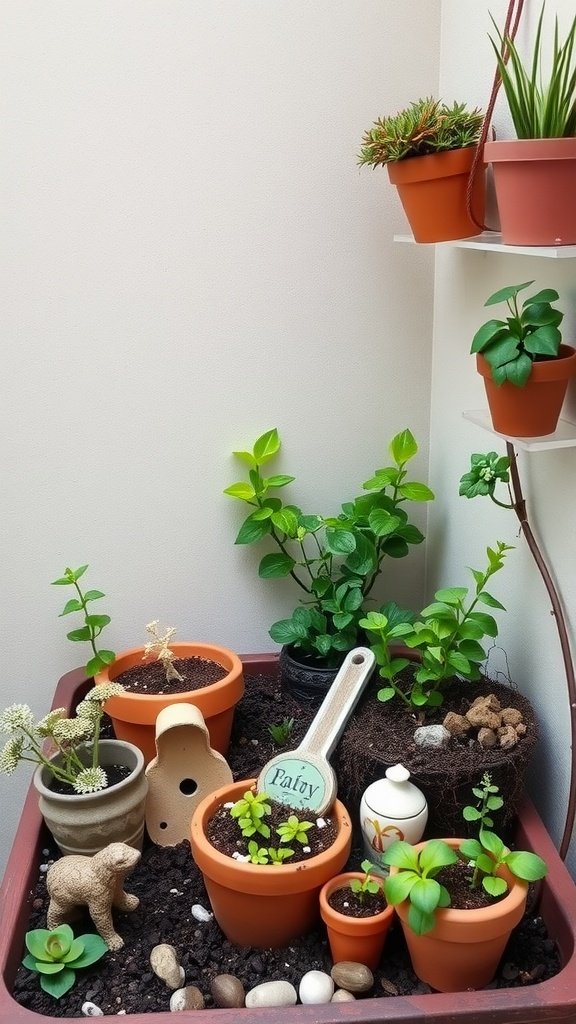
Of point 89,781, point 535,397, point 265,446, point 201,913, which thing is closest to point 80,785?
point 89,781

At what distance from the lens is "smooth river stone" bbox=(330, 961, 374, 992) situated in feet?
3.14

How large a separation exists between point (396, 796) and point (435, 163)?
0.80 meters

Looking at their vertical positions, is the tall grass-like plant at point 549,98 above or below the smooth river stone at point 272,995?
above

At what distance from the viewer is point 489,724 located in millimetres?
1135

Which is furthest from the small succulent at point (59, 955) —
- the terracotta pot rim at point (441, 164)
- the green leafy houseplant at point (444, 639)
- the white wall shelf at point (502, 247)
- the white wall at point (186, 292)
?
the terracotta pot rim at point (441, 164)

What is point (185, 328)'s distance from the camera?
1.42 m

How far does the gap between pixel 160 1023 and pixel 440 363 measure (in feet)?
3.46

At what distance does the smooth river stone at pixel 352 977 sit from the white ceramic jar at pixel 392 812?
0.44ft

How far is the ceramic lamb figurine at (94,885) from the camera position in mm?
1029

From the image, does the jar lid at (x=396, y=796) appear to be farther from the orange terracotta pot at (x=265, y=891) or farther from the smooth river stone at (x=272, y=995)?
the smooth river stone at (x=272, y=995)

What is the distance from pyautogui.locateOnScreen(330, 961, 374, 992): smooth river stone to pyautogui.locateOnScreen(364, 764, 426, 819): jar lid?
0.56ft

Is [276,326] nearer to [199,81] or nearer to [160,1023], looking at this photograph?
[199,81]

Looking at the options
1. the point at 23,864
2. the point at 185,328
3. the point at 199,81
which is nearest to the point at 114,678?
the point at 23,864

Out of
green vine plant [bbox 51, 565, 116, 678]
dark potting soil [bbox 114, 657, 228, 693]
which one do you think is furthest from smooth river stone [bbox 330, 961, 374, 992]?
green vine plant [bbox 51, 565, 116, 678]
